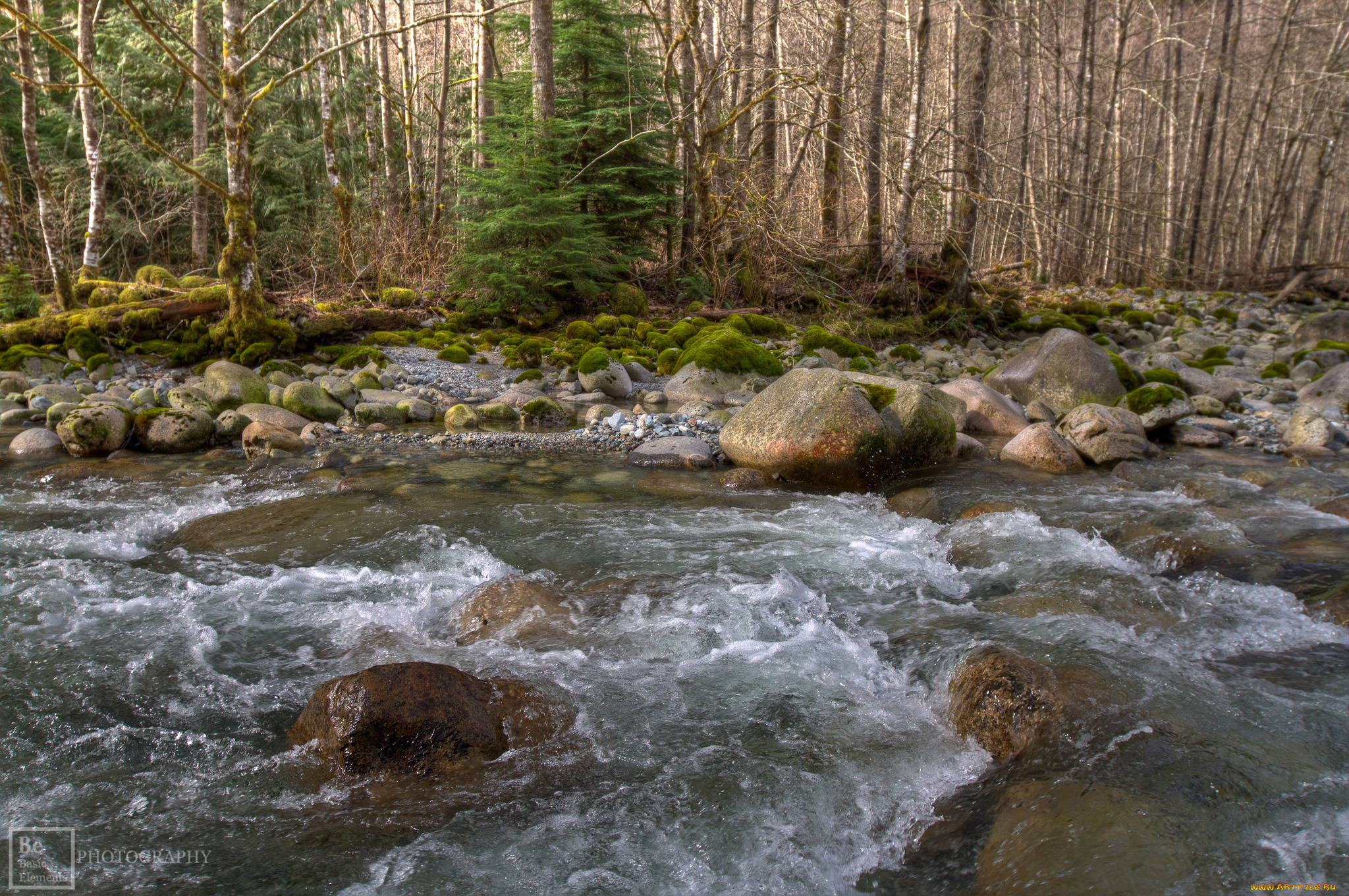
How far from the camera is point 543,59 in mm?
12742

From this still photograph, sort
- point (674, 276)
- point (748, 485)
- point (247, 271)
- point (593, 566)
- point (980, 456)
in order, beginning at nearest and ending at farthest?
1. point (593, 566)
2. point (748, 485)
3. point (980, 456)
4. point (247, 271)
5. point (674, 276)

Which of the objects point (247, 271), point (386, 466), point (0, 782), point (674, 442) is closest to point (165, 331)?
point (247, 271)

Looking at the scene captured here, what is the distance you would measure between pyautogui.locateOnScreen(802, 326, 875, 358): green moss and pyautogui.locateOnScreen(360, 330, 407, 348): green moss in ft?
20.5

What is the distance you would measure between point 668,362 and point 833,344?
9.05 feet

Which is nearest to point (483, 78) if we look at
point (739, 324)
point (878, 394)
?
point (739, 324)

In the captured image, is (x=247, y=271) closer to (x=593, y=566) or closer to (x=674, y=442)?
(x=674, y=442)

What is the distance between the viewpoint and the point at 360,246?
49.1 feet

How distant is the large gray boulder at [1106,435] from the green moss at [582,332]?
689cm

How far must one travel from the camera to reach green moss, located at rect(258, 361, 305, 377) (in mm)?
9758

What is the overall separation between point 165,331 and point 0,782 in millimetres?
9641

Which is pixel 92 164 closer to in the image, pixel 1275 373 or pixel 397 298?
pixel 397 298

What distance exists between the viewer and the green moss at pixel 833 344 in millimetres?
11703

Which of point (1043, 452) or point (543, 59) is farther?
point (543, 59)

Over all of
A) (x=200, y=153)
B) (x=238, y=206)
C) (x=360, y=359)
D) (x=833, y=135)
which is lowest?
(x=360, y=359)
